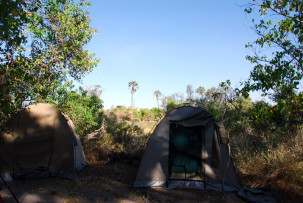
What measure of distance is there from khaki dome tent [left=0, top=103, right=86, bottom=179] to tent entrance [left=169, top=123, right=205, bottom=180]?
10.3 ft

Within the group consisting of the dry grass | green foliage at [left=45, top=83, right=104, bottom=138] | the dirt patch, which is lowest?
the dirt patch

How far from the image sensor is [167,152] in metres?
7.61

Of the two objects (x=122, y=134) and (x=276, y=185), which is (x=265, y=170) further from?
(x=122, y=134)

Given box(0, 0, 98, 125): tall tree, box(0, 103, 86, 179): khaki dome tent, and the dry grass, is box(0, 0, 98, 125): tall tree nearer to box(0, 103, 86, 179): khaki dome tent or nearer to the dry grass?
box(0, 103, 86, 179): khaki dome tent

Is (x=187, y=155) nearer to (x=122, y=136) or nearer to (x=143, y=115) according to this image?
(x=122, y=136)

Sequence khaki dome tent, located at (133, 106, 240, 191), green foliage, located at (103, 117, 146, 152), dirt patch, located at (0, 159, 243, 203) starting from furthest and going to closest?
green foliage, located at (103, 117, 146, 152) → khaki dome tent, located at (133, 106, 240, 191) → dirt patch, located at (0, 159, 243, 203)

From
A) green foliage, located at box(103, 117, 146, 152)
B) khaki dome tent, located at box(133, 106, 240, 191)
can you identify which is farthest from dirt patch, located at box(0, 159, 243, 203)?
green foliage, located at box(103, 117, 146, 152)

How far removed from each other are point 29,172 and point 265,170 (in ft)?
23.4

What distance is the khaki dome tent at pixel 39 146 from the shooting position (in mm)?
7715

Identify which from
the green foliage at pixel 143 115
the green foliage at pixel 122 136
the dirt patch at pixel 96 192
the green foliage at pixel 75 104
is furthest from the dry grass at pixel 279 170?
the green foliage at pixel 143 115

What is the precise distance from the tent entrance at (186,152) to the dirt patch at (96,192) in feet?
1.81

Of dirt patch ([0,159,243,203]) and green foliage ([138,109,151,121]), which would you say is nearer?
dirt patch ([0,159,243,203])

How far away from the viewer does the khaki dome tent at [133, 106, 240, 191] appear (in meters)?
7.41

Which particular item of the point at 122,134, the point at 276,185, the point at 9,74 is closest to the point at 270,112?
the point at 276,185
